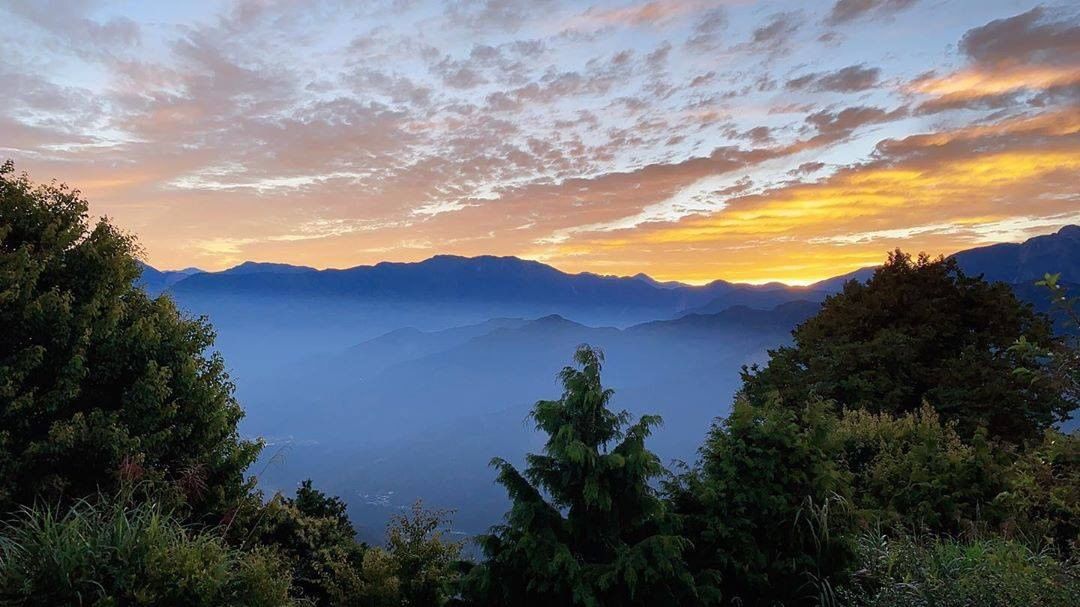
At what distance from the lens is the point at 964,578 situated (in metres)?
4.41

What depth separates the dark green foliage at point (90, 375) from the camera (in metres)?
8.70

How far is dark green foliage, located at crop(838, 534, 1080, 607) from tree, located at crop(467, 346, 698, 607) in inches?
74.5

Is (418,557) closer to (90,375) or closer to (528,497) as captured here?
(528,497)

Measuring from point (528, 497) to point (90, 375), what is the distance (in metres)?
8.96

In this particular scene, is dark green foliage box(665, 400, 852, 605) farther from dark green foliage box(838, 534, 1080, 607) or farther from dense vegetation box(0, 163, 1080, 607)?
dark green foliage box(838, 534, 1080, 607)

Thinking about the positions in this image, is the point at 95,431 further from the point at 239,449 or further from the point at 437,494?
the point at 437,494

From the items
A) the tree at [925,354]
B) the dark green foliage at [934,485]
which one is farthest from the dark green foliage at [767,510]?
the tree at [925,354]

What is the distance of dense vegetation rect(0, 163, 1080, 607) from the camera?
436 cm

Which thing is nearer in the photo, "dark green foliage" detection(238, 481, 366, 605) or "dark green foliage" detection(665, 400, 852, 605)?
"dark green foliage" detection(665, 400, 852, 605)

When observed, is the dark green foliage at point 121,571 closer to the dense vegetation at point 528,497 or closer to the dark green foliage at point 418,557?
the dense vegetation at point 528,497

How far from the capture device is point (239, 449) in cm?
1213

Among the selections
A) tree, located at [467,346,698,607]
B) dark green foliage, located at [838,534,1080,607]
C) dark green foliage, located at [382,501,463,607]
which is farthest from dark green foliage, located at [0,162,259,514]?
dark green foliage, located at [838,534,1080,607]

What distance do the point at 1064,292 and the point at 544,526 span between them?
5106 millimetres

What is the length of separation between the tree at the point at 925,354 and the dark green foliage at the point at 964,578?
13264mm
